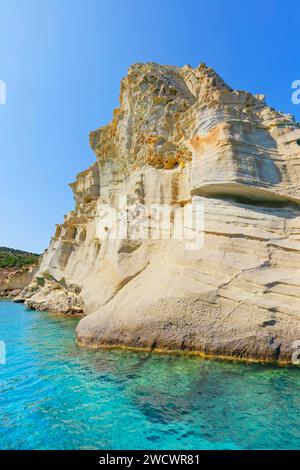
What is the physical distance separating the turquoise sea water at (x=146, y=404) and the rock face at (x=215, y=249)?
0.94 m

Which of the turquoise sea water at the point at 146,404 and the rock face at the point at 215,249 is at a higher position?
the rock face at the point at 215,249

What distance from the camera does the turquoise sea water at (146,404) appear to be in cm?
456

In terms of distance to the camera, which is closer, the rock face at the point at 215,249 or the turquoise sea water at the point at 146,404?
the turquoise sea water at the point at 146,404

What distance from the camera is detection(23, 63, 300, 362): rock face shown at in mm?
8586

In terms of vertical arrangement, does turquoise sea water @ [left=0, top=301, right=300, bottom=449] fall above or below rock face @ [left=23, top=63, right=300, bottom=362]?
below

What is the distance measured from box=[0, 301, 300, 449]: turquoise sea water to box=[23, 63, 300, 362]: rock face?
94 centimetres

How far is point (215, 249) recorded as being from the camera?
9.97m

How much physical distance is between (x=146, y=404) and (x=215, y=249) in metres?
5.51

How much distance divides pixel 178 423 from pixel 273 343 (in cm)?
412

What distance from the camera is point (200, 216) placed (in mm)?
10875

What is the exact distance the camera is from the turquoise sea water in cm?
456

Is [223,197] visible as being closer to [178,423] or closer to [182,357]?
[182,357]

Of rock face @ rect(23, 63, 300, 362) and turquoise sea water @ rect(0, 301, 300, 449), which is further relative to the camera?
rock face @ rect(23, 63, 300, 362)
